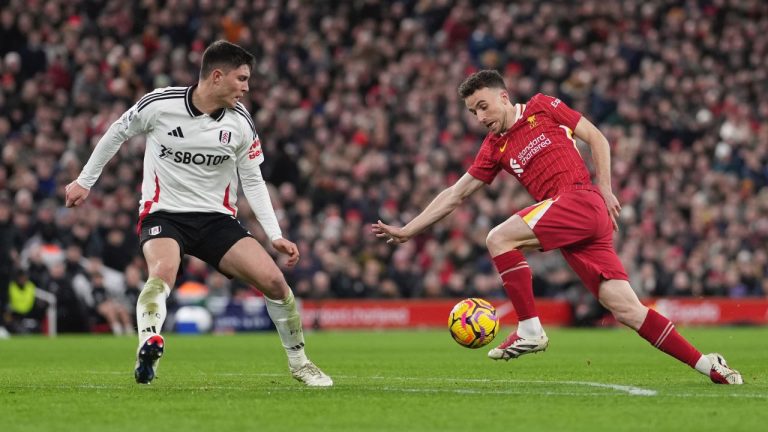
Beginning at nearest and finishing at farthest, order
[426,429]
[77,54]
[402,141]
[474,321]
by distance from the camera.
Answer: [426,429] → [474,321] → [77,54] → [402,141]

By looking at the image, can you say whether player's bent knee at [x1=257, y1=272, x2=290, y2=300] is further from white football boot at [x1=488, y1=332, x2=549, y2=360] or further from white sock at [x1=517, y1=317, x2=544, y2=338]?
white sock at [x1=517, y1=317, x2=544, y2=338]

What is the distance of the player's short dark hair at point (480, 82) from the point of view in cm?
990

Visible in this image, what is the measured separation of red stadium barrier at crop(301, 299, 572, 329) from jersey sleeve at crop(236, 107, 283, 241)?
14.8m

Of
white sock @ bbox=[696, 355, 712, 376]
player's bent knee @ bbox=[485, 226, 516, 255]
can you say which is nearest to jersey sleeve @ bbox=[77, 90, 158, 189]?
player's bent knee @ bbox=[485, 226, 516, 255]

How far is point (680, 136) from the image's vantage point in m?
29.4

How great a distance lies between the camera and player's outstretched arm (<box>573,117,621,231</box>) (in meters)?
9.44

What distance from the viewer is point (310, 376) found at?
9.70 metres

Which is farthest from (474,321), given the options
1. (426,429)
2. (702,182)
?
(702,182)

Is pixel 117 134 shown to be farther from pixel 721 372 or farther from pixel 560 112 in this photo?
pixel 721 372

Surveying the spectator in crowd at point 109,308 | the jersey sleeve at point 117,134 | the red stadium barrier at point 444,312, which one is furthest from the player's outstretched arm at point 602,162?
the red stadium barrier at point 444,312

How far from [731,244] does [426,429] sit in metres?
21.6

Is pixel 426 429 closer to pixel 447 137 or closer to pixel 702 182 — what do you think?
pixel 447 137

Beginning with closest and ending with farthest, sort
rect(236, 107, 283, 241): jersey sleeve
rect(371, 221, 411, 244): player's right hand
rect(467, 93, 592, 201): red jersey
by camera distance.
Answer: rect(236, 107, 283, 241): jersey sleeve < rect(467, 93, 592, 201): red jersey < rect(371, 221, 411, 244): player's right hand

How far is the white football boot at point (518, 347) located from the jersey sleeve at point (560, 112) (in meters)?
1.62
